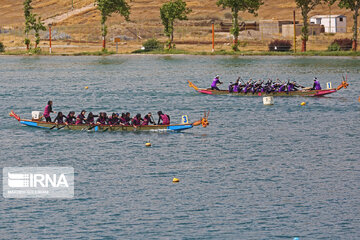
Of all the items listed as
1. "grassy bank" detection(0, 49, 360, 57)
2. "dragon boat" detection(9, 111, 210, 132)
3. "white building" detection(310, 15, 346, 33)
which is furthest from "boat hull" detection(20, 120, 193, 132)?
"white building" detection(310, 15, 346, 33)

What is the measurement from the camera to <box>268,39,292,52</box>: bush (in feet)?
430

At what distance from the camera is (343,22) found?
15400 cm

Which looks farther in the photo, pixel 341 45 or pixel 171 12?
pixel 171 12

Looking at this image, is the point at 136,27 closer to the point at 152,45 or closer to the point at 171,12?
the point at 152,45

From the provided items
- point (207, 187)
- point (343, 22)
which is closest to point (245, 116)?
point (207, 187)

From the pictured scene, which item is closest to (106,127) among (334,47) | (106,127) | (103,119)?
(106,127)

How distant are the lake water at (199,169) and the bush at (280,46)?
4834 cm

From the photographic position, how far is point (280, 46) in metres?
132

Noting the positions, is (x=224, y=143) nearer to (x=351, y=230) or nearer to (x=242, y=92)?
(x=351, y=230)

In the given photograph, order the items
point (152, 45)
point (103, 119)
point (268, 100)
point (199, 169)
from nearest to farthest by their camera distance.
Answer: point (199, 169), point (103, 119), point (268, 100), point (152, 45)

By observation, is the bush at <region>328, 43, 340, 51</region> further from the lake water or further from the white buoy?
the white buoy

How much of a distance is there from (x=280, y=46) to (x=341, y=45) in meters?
11.6

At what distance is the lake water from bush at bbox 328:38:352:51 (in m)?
43.4

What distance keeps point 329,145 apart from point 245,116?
48.4 ft
